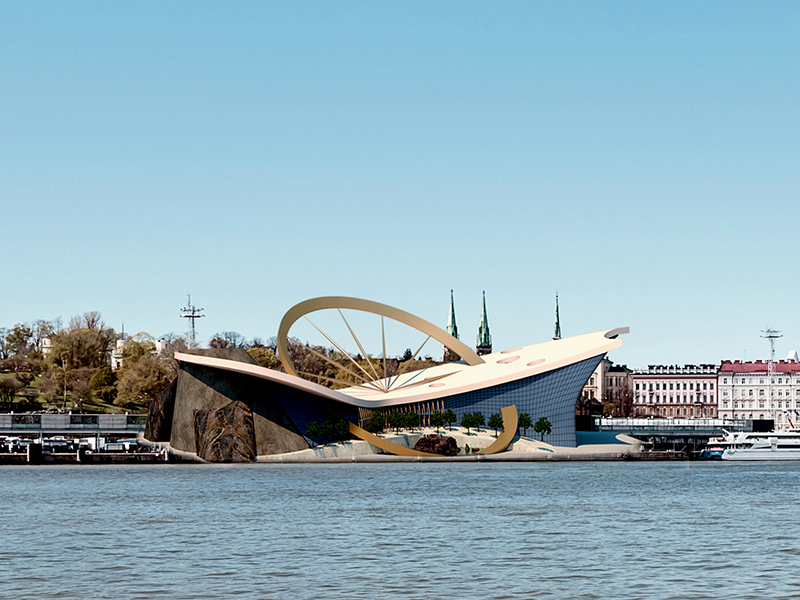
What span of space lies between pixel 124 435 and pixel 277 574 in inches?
4107

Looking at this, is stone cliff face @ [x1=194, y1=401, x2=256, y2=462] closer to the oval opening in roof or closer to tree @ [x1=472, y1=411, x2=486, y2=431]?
tree @ [x1=472, y1=411, x2=486, y2=431]

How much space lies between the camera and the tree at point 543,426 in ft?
362

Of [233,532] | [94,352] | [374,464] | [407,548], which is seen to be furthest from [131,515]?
[94,352]

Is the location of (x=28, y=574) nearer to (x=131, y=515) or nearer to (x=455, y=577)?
(x=455, y=577)

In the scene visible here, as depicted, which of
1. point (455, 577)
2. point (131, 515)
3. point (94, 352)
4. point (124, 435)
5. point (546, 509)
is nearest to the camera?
point (455, 577)

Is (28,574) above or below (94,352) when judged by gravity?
below

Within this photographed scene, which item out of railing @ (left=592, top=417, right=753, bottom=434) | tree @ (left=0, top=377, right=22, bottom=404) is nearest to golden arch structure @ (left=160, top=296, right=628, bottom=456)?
railing @ (left=592, top=417, right=753, bottom=434)

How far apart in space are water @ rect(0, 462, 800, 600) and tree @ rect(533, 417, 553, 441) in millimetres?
42466

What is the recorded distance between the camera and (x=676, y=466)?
95.4 m

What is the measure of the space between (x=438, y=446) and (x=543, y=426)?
12190 millimetres

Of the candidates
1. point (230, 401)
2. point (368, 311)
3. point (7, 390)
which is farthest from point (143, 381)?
point (230, 401)

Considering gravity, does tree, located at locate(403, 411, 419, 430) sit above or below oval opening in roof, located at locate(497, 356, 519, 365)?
below

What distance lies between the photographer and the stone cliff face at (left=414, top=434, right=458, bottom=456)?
105m

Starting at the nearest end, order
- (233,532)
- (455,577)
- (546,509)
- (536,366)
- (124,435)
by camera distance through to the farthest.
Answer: (455,577), (233,532), (546,509), (536,366), (124,435)
